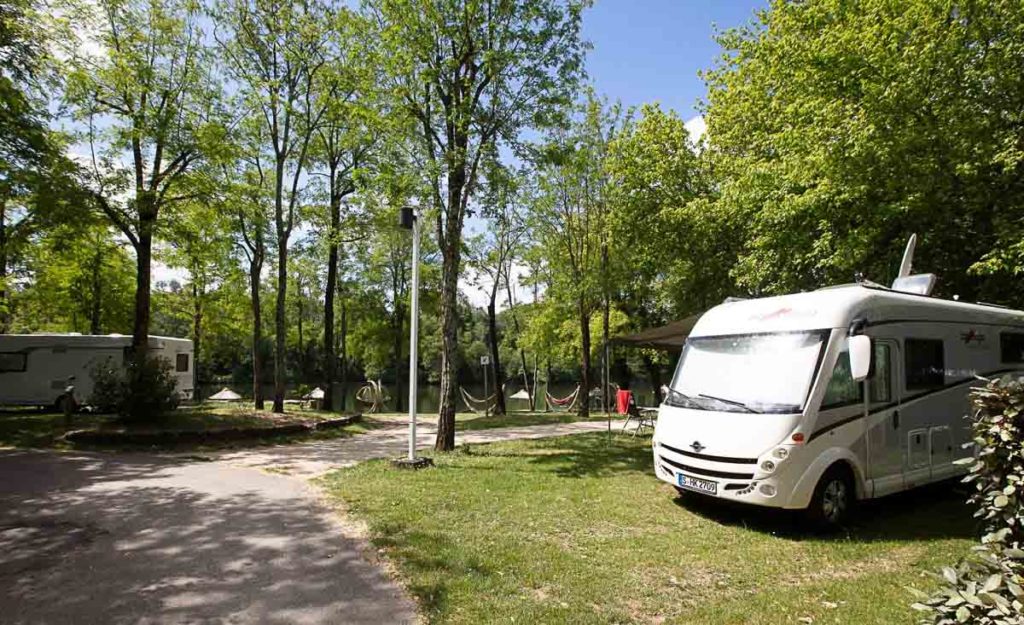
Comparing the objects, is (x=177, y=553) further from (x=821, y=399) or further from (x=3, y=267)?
(x=3, y=267)

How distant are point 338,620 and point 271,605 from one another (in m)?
0.57

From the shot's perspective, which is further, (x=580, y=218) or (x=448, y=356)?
(x=580, y=218)

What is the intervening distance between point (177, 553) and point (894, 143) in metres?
11.4

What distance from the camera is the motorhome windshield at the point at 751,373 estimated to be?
5.83m

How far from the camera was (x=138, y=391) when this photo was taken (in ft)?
39.7

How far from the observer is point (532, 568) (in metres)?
4.48

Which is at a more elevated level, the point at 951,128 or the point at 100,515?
the point at 951,128

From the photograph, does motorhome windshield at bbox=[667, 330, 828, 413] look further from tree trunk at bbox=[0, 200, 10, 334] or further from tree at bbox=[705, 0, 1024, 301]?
tree trunk at bbox=[0, 200, 10, 334]

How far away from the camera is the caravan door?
617cm

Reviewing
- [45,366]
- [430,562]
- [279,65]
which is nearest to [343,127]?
[279,65]

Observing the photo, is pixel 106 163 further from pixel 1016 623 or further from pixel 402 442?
pixel 1016 623

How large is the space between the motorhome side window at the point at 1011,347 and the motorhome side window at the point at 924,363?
5.86 ft

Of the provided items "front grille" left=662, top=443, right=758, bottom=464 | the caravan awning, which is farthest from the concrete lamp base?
the caravan awning

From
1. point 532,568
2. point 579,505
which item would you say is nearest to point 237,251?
point 579,505
